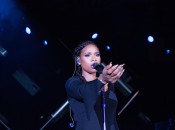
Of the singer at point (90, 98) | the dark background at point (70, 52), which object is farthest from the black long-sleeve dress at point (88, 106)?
the dark background at point (70, 52)

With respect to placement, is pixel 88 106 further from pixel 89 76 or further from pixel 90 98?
pixel 89 76

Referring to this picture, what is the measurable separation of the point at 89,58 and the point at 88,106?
52 centimetres

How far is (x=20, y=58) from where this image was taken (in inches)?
208

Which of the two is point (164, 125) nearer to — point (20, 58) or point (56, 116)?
point (56, 116)

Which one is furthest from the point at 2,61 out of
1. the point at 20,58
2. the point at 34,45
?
the point at 34,45

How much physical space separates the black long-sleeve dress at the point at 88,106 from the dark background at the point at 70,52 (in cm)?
266

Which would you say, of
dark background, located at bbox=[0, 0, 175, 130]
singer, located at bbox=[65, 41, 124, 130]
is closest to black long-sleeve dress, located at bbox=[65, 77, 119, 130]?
singer, located at bbox=[65, 41, 124, 130]

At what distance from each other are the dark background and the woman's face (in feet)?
7.43

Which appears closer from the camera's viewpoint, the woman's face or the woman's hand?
the woman's hand

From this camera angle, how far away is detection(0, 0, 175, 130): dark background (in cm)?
482

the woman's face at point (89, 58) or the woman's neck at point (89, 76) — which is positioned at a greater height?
the woman's face at point (89, 58)

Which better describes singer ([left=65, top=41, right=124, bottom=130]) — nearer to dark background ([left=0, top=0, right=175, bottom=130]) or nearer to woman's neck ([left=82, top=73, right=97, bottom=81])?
woman's neck ([left=82, top=73, right=97, bottom=81])

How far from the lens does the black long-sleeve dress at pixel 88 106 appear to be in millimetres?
2049

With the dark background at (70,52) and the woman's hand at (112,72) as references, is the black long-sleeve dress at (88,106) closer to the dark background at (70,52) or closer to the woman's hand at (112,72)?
the woman's hand at (112,72)
